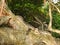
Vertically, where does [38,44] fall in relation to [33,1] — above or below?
below

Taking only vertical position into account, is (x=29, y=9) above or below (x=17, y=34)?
above

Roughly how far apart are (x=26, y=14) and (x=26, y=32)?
1.44 metres

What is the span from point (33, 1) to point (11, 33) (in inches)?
73.9

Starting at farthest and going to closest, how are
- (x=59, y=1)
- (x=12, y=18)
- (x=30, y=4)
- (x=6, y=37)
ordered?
(x=59, y=1)
(x=30, y=4)
(x=12, y=18)
(x=6, y=37)

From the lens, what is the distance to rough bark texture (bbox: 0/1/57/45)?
393 cm

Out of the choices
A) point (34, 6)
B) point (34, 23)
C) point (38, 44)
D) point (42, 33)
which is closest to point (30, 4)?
point (34, 6)

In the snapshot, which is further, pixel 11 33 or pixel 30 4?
pixel 30 4

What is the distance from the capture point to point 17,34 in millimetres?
4031

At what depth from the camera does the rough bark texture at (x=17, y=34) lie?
3935 millimetres

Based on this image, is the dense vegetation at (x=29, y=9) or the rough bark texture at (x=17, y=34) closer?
the rough bark texture at (x=17, y=34)

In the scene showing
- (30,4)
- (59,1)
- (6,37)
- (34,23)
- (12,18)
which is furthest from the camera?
(59,1)

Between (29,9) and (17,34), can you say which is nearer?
(17,34)

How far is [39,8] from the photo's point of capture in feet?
19.0

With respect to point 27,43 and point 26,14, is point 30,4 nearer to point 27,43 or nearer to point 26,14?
point 26,14
